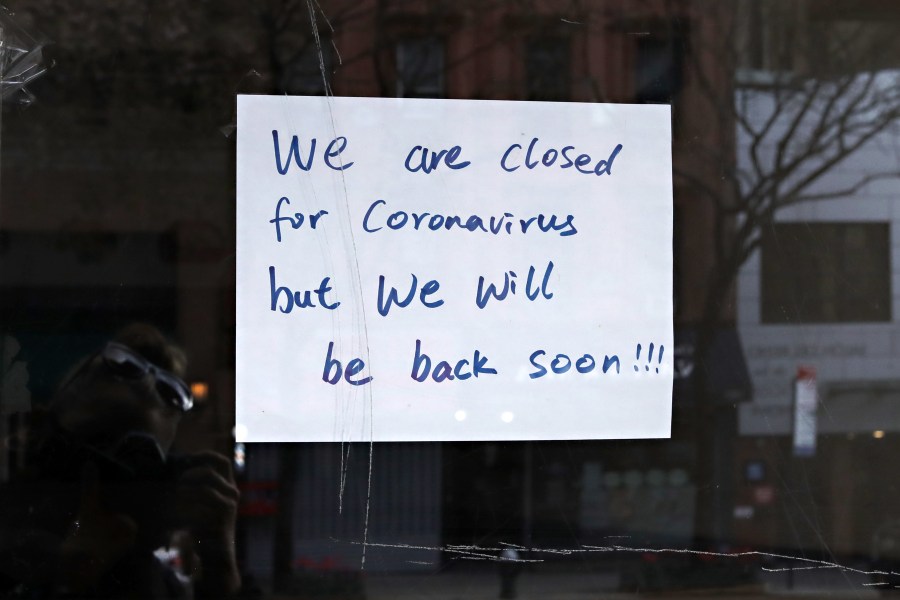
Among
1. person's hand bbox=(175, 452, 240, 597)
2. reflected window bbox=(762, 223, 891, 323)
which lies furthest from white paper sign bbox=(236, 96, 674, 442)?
reflected window bbox=(762, 223, 891, 323)

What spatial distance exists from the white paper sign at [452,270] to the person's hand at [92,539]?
1.22 ft

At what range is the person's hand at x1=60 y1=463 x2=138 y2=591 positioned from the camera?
2.48 meters

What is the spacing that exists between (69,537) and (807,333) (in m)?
1.85

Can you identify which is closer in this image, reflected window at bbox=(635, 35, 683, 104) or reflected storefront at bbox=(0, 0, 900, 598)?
reflected storefront at bbox=(0, 0, 900, 598)

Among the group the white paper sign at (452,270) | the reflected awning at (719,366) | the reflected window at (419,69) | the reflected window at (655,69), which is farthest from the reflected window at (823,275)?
the reflected window at (419,69)

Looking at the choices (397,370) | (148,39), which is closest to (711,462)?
(397,370)

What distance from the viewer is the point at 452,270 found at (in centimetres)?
258

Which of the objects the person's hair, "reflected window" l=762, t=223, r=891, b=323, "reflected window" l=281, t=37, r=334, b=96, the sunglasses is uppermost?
"reflected window" l=281, t=37, r=334, b=96

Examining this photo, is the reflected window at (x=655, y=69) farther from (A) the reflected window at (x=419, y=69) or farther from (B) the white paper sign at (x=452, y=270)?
(A) the reflected window at (x=419, y=69)

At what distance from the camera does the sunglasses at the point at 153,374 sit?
8.21 ft

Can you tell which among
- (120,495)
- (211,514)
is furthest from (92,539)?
(211,514)

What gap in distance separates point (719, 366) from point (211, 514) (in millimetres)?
Answer: 1285

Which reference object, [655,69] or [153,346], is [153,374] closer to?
[153,346]

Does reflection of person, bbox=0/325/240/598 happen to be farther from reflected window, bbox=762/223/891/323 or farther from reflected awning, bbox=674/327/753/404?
reflected window, bbox=762/223/891/323
